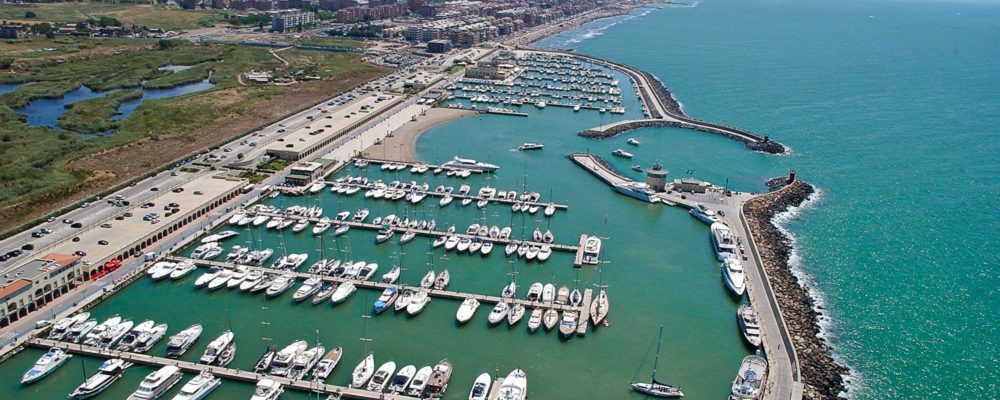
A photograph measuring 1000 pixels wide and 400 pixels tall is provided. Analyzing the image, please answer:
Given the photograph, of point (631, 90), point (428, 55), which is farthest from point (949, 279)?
point (428, 55)

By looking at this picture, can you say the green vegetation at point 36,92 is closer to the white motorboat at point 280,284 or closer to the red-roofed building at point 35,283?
the red-roofed building at point 35,283

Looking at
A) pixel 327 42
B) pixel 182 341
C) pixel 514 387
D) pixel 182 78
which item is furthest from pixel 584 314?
pixel 327 42

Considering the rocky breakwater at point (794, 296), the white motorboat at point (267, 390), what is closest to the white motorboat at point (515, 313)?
the white motorboat at point (267, 390)

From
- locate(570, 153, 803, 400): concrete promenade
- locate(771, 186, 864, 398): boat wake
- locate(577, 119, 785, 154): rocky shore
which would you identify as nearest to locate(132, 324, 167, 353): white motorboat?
locate(570, 153, 803, 400): concrete promenade

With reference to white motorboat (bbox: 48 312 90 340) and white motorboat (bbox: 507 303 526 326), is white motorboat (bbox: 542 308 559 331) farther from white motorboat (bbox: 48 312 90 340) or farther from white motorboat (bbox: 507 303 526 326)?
white motorboat (bbox: 48 312 90 340)

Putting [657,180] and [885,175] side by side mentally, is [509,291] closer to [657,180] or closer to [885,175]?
[657,180]

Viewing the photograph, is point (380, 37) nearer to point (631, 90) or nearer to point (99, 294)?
point (631, 90)
